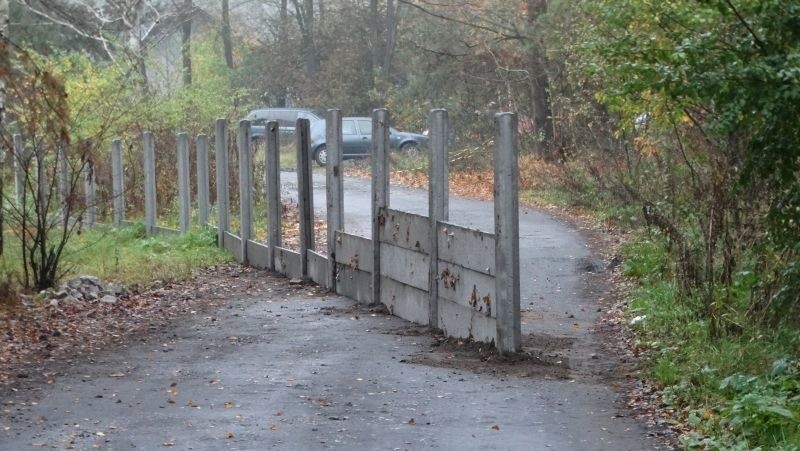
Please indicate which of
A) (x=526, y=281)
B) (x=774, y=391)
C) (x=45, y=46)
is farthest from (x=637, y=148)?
(x=45, y=46)

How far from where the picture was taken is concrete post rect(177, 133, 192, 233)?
1945 centimetres

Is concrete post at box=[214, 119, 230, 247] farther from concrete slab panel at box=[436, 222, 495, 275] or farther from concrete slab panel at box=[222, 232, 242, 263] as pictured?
concrete slab panel at box=[436, 222, 495, 275]

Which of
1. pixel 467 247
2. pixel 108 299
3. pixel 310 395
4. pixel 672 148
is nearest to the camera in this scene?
pixel 310 395

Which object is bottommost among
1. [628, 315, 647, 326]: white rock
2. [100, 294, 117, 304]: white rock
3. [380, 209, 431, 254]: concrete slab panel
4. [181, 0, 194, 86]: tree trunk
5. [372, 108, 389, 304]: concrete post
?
[100, 294, 117, 304]: white rock

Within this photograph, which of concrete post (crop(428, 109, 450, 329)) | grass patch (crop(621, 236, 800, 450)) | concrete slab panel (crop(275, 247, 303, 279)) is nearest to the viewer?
grass patch (crop(621, 236, 800, 450))

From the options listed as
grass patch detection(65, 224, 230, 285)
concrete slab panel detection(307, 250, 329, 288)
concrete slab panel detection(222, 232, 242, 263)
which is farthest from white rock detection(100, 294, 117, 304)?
concrete slab panel detection(222, 232, 242, 263)

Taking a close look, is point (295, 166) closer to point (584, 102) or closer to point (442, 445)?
point (442, 445)

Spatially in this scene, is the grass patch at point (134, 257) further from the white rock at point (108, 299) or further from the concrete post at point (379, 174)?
the concrete post at point (379, 174)

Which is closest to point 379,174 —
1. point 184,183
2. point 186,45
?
point 184,183

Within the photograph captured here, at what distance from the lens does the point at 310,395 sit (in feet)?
27.0

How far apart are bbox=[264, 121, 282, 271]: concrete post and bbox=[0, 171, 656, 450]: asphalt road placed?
3.39 meters

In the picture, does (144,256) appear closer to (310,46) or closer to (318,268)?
(318,268)

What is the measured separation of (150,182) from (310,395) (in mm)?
12989

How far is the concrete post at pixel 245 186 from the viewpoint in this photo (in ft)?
54.3
